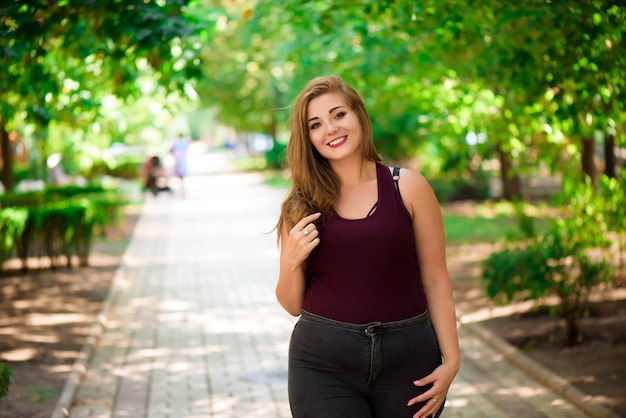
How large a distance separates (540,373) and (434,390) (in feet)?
15.2

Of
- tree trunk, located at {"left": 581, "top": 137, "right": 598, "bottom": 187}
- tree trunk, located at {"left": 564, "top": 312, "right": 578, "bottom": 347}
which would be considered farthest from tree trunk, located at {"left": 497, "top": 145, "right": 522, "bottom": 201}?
tree trunk, located at {"left": 564, "top": 312, "right": 578, "bottom": 347}

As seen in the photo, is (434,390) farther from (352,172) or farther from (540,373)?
(540,373)

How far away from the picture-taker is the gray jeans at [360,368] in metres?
3.12

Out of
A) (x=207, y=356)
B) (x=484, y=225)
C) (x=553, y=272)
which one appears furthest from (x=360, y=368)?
(x=484, y=225)

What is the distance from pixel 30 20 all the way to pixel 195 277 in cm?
774

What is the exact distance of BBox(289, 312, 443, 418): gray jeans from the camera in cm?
312

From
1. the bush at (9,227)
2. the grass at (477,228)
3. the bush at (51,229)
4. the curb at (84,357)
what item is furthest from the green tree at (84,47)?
the grass at (477,228)

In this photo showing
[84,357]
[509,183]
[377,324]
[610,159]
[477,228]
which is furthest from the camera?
[509,183]

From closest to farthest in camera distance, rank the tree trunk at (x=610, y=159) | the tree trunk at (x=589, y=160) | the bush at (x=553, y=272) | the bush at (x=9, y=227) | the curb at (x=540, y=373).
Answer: the curb at (x=540, y=373) < the bush at (x=553, y=272) < the tree trunk at (x=610, y=159) < the tree trunk at (x=589, y=160) < the bush at (x=9, y=227)

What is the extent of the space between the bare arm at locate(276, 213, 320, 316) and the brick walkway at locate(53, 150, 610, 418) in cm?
241

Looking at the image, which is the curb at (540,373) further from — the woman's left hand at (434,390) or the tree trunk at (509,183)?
the tree trunk at (509,183)

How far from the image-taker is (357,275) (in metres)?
3.13

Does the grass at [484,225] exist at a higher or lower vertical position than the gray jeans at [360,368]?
lower

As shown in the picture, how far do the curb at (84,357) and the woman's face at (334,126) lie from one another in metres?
4.11
